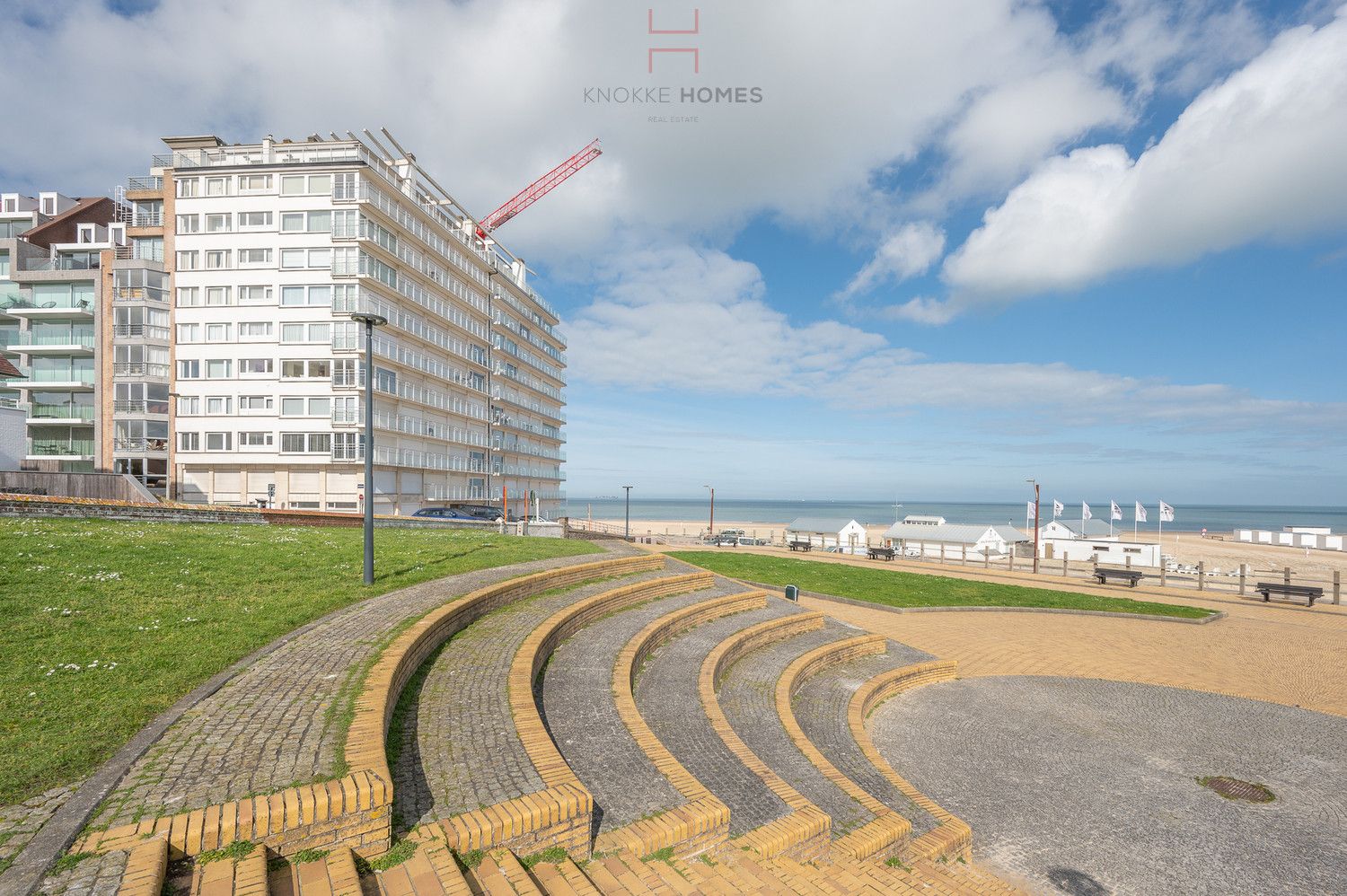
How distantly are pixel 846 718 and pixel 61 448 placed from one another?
58.9 metres

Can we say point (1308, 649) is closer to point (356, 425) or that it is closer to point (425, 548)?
point (425, 548)

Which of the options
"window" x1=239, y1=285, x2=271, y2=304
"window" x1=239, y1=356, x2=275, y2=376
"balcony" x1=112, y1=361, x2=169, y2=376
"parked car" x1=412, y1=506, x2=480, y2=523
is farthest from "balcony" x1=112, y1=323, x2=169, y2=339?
"parked car" x1=412, y1=506, x2=480, y2=523

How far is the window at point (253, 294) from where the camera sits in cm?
3959

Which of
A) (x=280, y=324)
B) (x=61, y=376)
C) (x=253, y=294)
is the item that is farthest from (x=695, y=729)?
(x=61, y=376)

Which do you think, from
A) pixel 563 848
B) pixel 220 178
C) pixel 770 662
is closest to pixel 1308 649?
pixel 770 662

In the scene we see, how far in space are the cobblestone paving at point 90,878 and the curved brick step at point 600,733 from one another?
3095 millimetres

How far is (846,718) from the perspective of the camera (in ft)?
32.4

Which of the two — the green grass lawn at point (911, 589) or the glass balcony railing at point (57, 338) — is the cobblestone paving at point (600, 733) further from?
the glass balcony railing at point (57, 338)

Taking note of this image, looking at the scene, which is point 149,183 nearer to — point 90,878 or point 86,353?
point 86,353

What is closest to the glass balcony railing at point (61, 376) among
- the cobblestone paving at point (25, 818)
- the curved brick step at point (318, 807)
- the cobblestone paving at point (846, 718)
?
the curved brick step at point (318, 807)

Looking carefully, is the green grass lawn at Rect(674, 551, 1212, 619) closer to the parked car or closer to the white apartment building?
the parked car

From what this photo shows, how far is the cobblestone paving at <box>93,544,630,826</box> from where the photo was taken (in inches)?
160

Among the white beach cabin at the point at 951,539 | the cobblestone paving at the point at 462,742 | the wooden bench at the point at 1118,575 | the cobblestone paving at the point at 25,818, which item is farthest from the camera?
the white beach cabin at the point at 951,539

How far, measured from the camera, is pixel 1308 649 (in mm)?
15531
